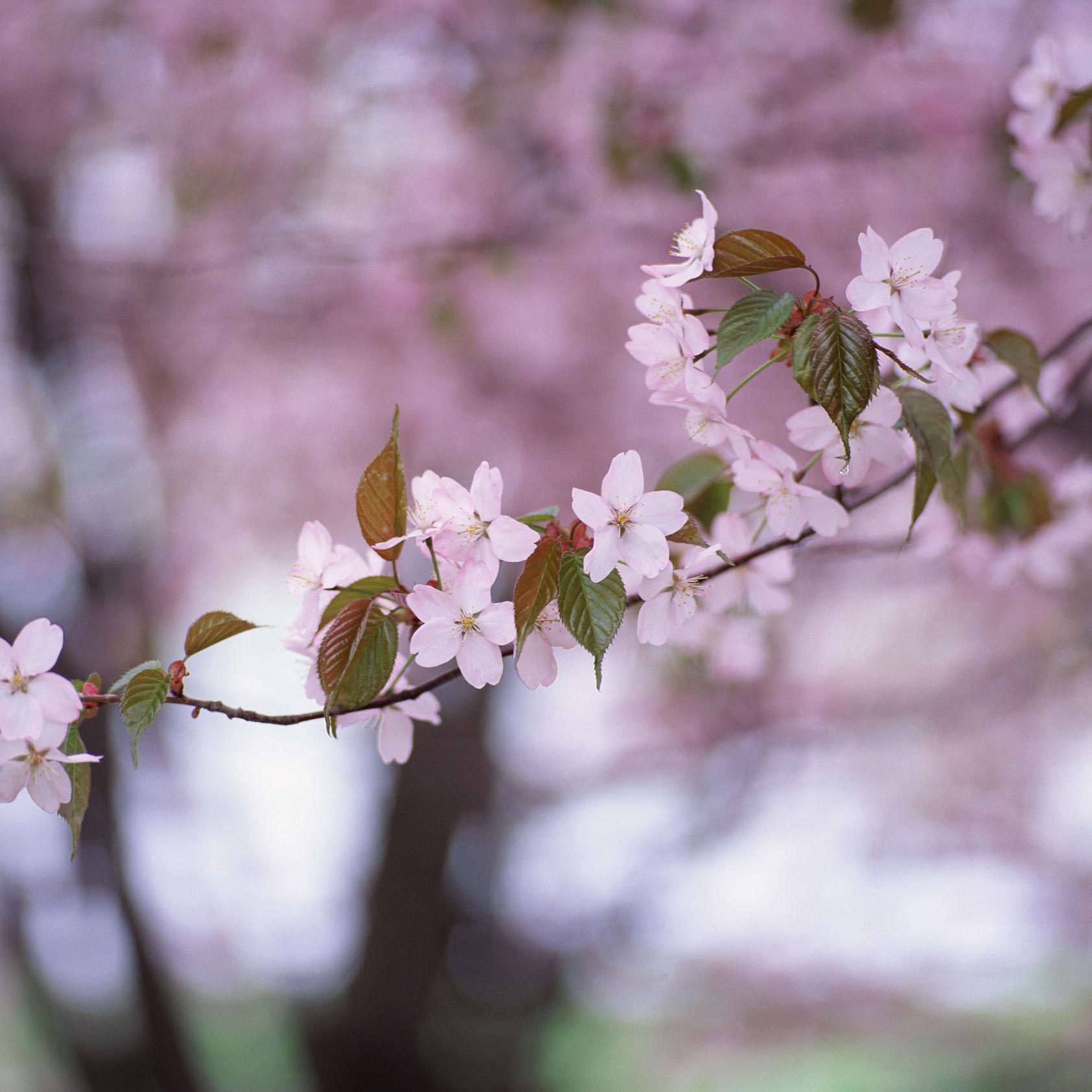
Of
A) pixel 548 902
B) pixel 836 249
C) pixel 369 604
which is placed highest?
pixel 369 604

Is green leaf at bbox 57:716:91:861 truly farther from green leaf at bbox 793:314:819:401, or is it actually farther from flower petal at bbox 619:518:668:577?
green leaf at bbox 793:314:819:401

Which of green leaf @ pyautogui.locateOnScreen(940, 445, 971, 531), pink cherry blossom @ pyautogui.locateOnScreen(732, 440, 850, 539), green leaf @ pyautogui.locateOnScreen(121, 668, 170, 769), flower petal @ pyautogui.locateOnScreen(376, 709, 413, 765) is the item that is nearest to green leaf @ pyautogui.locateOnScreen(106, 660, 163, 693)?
green leaf @ pyautogui.locateOnScreen(121, 668, 170, 769)

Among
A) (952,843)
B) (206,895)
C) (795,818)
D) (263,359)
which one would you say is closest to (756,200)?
(263,359)

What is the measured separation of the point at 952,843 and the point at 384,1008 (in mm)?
2603

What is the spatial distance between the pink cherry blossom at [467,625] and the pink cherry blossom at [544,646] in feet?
0.05

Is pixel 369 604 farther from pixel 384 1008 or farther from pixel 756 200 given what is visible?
pixel 384 1008

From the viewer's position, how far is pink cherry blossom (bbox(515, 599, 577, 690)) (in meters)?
0.51

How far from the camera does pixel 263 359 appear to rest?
3029 mm

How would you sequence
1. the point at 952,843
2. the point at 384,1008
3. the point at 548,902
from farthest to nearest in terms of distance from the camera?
1. the point at 952,843
2. the point at 548,902
3. the point at 384,1008

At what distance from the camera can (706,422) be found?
54 centimetres

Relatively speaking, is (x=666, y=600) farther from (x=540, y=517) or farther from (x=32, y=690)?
(x=32, y=690)

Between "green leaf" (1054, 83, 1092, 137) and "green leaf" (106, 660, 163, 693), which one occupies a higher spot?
"green leaf" (1054, 83, 1092, 137)

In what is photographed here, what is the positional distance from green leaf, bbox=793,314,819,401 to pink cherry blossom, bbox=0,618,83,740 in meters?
0.40

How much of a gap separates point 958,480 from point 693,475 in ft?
0.64
